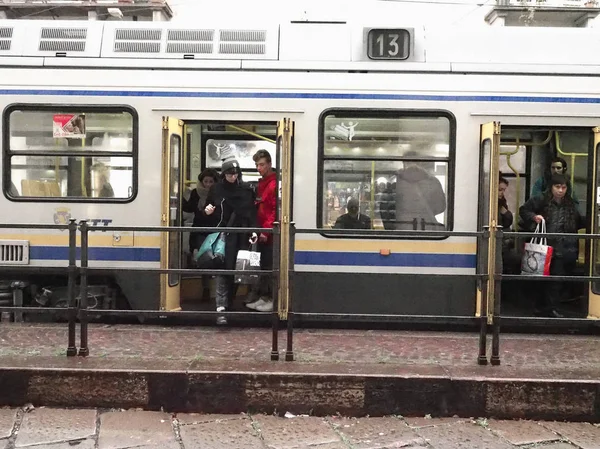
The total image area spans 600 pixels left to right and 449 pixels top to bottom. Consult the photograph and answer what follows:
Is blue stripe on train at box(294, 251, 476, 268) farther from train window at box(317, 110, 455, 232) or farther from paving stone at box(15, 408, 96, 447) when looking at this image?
paving stone at box(15, 408, 96, 447)

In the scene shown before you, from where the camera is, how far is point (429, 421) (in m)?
4.45

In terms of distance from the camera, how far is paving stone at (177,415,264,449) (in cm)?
402

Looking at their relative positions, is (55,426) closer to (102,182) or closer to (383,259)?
(102,182)

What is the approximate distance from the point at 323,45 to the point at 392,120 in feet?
3.57

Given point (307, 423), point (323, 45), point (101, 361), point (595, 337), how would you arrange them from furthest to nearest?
point (323, 45) → point (595, 337) → point (101, 361) → point (307, 423)

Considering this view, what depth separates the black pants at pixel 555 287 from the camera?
21.7 feet

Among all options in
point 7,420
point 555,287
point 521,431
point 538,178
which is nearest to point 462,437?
point 521,431

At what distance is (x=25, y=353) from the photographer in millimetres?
5066

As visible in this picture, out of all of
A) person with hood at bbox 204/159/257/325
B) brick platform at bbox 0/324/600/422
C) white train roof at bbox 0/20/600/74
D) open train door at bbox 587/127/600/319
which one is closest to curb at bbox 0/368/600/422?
brick platform at bbox 0/324/600/422

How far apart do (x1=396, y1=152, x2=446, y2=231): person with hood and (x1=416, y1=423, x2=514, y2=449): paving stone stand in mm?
2542

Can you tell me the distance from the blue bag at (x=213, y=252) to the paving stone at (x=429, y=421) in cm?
275

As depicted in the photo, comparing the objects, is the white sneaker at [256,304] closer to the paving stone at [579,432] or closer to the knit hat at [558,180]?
the paving stone at [579,432]

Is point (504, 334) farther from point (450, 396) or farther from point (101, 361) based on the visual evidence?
point (101, 361)

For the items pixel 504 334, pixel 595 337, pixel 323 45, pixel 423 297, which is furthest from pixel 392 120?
pixel 595 337
